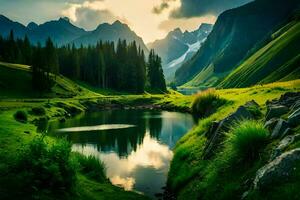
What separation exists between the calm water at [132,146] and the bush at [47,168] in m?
8.53

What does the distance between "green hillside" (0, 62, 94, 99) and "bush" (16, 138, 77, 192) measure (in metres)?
98.7

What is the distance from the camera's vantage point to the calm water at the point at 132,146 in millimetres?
33250

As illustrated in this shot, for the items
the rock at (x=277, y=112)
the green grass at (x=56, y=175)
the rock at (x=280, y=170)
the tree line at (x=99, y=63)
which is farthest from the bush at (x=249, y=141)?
the tree line at (x=99, y=63)

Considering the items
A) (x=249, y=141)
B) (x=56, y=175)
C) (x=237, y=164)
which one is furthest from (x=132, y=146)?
(x=249, y=141)

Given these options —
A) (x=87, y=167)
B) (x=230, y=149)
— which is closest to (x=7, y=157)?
(x=87, y=167)

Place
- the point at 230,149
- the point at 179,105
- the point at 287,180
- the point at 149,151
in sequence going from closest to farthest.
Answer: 1. the point at 287,180
2. the point at 230,149
3. the point at 149,151
4. the point at 179,105

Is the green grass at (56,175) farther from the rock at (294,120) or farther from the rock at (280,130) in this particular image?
the rock at (294,120)

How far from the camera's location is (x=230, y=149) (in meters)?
20.6

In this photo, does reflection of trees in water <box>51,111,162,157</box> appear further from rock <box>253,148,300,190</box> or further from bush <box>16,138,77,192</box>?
rock <box>253,148,300,190</box>

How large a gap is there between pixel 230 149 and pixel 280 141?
132 inches

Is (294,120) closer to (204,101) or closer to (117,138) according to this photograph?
(117,138)

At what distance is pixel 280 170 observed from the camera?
14.4 metres

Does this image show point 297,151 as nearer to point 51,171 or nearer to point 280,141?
point 280,141

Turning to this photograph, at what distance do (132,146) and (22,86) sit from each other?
91.1 m
